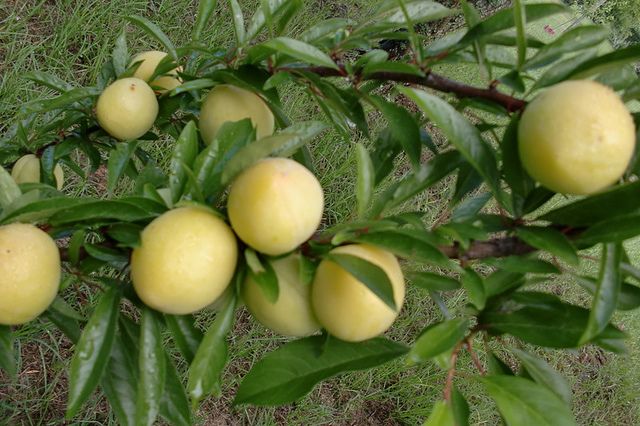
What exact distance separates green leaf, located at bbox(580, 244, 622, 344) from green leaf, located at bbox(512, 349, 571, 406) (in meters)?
0.18

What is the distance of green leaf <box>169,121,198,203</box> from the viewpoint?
0.58 meters

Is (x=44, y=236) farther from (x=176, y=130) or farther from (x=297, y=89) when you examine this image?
(x=297, y=89)

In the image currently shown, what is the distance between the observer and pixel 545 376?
2.15ft

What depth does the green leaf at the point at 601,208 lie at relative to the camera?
0.48 metres

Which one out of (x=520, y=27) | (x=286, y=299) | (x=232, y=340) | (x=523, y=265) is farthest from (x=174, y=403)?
(x=232, y=340)

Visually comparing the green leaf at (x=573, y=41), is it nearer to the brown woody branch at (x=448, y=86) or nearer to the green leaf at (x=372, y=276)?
the brown woody branch at (x=448, y=86)

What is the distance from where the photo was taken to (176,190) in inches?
22.9

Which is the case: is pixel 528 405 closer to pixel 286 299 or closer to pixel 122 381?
pixel 286 299

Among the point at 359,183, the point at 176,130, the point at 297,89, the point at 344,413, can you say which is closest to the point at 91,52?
the point at 297,89

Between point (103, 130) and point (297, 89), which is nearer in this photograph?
point (103, 130)

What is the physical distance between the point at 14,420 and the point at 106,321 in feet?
3.35

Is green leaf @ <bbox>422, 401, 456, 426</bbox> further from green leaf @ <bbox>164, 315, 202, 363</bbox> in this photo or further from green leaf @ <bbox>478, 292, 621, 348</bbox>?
green leaf @ <bbox>164, 315, 202, 363</bbox>

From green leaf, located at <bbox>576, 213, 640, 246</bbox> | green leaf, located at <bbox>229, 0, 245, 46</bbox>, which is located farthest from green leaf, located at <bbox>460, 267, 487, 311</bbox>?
green leaf, located at <bbox>229, 0, 245, 46</bbox>

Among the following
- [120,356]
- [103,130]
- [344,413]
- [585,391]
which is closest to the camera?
[120,356]
